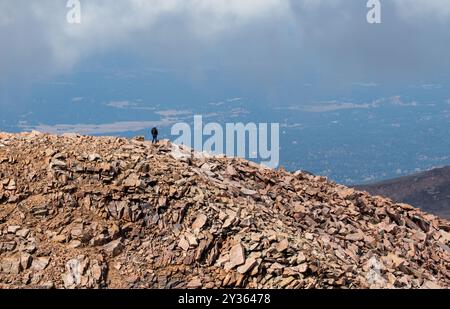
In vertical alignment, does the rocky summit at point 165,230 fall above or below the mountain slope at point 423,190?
above

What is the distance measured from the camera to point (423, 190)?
160 metres

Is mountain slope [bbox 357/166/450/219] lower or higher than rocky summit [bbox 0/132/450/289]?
lower

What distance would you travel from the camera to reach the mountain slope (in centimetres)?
14838

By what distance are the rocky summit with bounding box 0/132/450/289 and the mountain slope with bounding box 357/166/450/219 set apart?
12475 cm

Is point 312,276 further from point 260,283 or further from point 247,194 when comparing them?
point 247,194

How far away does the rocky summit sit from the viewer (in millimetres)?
19375

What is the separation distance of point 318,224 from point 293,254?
4604 mm

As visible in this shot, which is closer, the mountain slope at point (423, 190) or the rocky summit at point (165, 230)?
the rocky summit at point (165, 230)

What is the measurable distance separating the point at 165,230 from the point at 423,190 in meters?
152

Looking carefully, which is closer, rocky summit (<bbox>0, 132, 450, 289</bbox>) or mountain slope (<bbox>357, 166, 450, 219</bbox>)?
rocky summit (<bbox>0, 132, 450, 289</bbox>)

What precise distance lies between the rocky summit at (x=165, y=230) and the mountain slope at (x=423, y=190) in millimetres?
124745

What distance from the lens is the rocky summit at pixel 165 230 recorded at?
1938 cm
